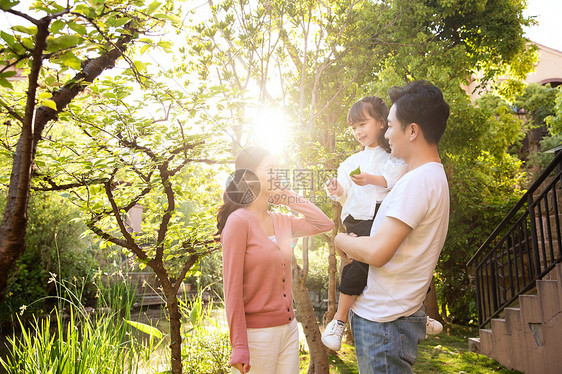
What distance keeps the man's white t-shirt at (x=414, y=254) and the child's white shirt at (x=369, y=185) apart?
55 cm

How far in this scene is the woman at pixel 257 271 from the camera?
184cm

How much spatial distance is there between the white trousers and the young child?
211 mm

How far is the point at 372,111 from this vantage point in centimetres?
219

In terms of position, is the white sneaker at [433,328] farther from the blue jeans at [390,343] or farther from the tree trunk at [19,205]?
the tree trunk at [19,205]

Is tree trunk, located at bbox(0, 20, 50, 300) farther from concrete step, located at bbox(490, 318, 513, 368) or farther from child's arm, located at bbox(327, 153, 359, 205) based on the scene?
concrete step, located at bbox(490, 318, 513, 368)

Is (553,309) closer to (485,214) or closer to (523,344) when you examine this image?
(523,344)

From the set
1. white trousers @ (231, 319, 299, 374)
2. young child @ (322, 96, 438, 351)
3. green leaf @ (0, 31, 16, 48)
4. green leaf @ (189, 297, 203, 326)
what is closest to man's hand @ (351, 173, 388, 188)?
young child @ (322, 96, 438, 351)

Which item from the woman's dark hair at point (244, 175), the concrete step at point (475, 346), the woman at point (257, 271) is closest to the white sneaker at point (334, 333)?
the woman at point (257, 271)

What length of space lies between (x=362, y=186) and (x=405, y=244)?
2.36ft

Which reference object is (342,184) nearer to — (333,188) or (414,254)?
(333,188)

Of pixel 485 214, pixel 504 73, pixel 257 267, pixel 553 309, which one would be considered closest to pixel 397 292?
pixel 257 267

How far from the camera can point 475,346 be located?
19.2ft

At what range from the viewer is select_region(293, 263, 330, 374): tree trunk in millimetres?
4152

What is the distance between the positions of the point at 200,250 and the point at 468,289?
772 centimetres
